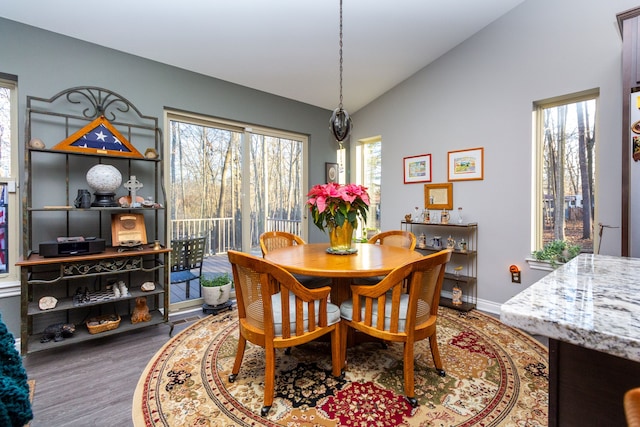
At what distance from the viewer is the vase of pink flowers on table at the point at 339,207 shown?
2150 mm

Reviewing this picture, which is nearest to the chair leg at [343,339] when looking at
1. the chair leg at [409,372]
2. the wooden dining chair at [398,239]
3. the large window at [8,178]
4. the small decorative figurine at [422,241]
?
the chair leg at [409,372]

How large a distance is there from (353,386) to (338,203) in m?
1.20

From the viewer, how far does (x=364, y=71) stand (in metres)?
3.55

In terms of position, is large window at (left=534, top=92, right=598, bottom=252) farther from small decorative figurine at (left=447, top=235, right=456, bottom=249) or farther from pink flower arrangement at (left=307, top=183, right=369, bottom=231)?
pink flower arrangement at (left=307, top=183, right=369, bottom=231)

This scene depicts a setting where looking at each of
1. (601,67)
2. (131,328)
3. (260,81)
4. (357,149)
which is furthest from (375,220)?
(131,328)

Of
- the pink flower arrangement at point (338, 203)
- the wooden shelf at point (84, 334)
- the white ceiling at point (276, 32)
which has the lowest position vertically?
the wooden shelf at point (84, 334)

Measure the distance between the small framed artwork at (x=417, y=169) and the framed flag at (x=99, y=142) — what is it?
117 inches

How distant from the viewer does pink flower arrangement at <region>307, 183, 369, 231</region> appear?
84.4 inches

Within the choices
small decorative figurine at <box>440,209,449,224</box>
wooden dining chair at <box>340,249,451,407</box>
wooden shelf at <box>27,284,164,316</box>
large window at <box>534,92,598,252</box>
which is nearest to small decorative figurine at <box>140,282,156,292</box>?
wooden shelf at <box>27,284,164,316</box>

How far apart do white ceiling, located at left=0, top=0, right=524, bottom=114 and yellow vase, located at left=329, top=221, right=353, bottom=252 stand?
189 cm

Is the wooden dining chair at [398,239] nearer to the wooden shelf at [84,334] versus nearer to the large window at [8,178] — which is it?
the wooden shelf at [84,334]

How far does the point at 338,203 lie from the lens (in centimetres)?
218

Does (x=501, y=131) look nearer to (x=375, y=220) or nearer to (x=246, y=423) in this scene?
(x=375, y=220)

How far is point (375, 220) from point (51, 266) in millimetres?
3631
